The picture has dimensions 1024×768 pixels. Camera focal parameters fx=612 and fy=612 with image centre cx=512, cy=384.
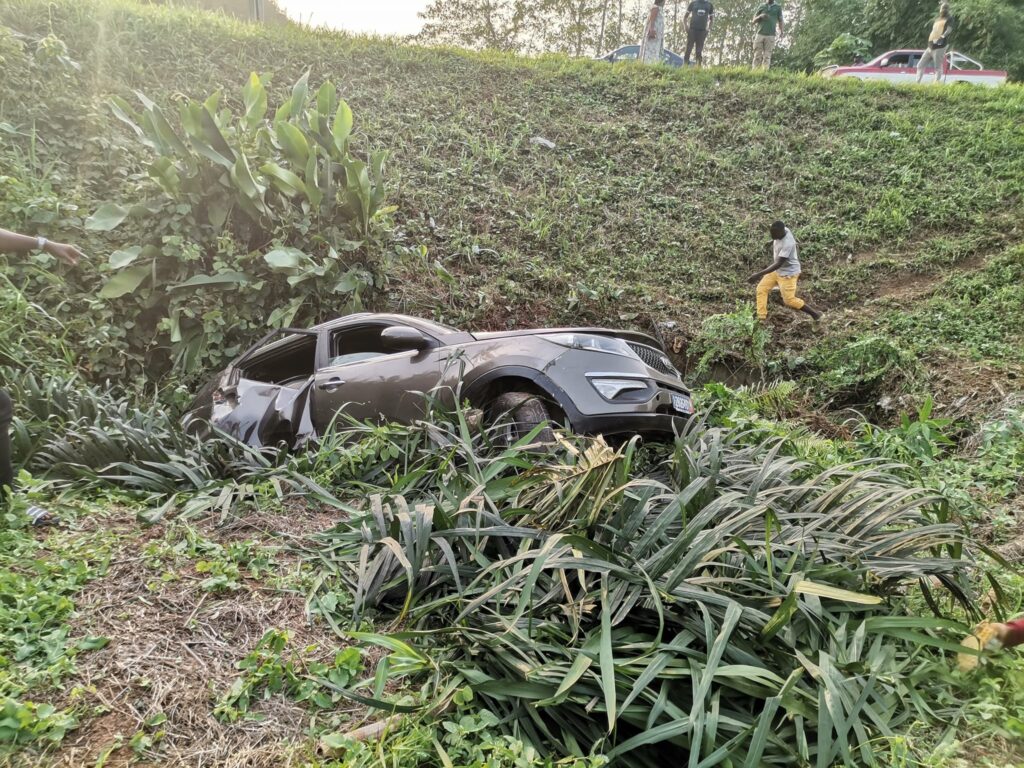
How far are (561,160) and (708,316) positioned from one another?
15.9 feet

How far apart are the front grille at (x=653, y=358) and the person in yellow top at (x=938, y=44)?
13.4 m

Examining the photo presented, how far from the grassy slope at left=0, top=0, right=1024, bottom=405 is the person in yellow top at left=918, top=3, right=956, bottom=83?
1.78m

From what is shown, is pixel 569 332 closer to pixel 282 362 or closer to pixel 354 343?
pixel 354 343

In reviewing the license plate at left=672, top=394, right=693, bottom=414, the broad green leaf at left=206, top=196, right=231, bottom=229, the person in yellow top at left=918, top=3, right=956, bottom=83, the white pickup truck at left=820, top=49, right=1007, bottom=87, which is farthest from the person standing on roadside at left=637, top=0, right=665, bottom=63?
the license plate at left=672, top=394, right=693, bottom=414

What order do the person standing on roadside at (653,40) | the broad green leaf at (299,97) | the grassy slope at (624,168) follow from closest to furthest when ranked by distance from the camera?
the broad green leaf at (299,97) < the grassy slope at (624,168) < the person standing on roadside at (653,40)

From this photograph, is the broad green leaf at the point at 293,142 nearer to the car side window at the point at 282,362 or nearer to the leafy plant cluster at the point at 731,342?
the car side window at the point at 282,362

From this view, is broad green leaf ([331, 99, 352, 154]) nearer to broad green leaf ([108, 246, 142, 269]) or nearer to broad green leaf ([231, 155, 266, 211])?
broad green leaf ([231, 155, 266, 211])

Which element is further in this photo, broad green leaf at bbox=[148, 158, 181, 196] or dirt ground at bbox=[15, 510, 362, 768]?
broad green leaf at bbox=[148, 158, 181, 196]

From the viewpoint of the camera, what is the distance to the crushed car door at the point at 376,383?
400 cm

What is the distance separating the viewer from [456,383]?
12.7ft

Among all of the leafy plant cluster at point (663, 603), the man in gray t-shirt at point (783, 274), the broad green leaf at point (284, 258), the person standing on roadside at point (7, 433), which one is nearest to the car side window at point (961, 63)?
the man in gray t-shirt at point (783, 274)

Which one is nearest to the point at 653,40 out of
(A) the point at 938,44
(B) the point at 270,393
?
(A) the point at 938,44

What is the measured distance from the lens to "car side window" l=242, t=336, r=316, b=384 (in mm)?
5078

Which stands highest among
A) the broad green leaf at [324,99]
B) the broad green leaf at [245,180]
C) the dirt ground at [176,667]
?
the broad green leaf at [324,99]
